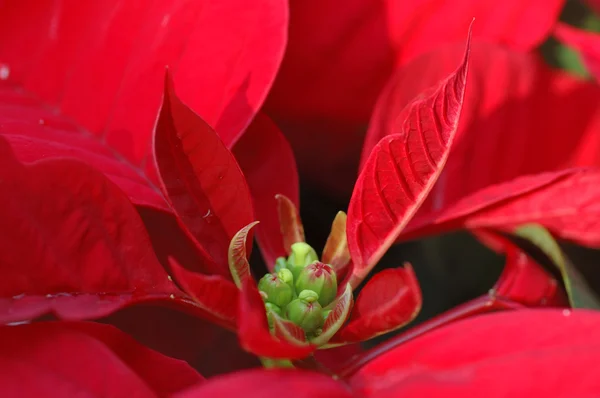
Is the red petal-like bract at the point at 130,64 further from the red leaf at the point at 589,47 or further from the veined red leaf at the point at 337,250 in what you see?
the red leaf at the point at 589,47

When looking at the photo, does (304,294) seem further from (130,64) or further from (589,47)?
(589,47)

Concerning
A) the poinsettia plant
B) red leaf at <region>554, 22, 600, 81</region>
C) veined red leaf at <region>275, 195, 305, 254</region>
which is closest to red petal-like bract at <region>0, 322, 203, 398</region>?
the poinsettia plant

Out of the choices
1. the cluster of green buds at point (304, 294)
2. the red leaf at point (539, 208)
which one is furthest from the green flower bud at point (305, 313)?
the red leaf at point (539, 208)

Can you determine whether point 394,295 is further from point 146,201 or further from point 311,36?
point 311,36

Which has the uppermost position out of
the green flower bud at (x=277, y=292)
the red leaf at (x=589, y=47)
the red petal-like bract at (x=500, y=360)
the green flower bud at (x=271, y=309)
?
the red leaf at (x=589, y=47)

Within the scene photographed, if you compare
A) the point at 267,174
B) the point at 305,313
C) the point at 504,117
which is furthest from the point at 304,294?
the point at 504,117

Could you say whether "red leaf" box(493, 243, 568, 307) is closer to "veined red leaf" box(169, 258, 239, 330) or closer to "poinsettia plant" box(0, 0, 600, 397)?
"poinsettia plant" box(0, 0, 600, 397)

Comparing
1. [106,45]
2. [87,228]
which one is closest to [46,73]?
[106,45]

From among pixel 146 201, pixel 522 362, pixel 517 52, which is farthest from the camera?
pixel 517 52
